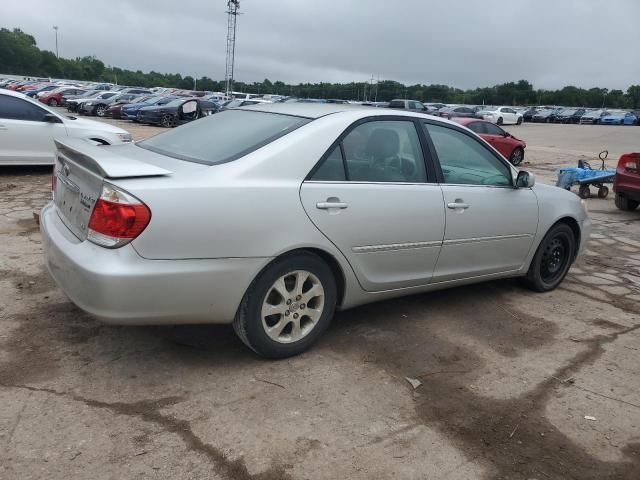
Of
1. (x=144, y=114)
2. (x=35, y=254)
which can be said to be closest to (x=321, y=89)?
(x=144, y=114)

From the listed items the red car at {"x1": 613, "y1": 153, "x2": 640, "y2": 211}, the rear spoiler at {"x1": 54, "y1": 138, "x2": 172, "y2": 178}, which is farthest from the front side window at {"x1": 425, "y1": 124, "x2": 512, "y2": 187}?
the red car at {"x1": 613, "y1": 153, "x2": 640, "y2": 211}

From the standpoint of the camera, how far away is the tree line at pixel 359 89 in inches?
3302

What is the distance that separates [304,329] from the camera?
3.57 meters

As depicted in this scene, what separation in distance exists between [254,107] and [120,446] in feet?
8.70

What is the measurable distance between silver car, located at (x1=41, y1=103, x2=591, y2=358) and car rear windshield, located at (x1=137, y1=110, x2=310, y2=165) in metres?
0.02

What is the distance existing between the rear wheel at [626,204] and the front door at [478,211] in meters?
6.33

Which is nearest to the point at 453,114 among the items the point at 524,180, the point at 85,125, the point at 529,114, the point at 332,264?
the point at 85,125

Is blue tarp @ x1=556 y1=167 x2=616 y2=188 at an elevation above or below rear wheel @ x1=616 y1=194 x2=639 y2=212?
above

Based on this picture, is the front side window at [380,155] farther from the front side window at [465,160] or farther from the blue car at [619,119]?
the blue car at [619,119]

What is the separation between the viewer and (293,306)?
3465 millimetres

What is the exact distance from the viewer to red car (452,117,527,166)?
55.9 feet

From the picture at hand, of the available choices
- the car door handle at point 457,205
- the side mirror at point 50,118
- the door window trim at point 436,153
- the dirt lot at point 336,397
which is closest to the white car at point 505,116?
the side mirror at point 50,118

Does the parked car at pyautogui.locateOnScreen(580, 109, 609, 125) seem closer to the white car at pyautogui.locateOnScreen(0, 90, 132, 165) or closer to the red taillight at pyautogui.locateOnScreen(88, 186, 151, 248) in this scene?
the white car at pyautogui.locateOnScreen(0, 90, 132, 165)

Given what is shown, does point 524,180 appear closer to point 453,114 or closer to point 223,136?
point 223,136
